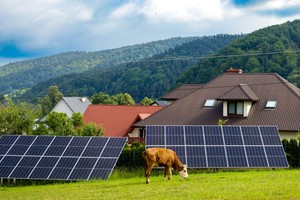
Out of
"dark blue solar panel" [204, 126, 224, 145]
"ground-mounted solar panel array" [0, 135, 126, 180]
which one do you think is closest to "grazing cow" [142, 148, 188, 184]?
"ground-mounted solar panel array" [0, 135, 126, 180]

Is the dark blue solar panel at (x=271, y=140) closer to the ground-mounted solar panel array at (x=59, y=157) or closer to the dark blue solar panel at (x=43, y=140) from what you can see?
the ground-mounted solar panel array at (x=59, y=157)

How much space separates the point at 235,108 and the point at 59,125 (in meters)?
17.1

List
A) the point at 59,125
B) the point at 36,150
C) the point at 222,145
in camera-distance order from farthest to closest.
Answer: the point at 59,125, the point at 36,150, the point at 222,145

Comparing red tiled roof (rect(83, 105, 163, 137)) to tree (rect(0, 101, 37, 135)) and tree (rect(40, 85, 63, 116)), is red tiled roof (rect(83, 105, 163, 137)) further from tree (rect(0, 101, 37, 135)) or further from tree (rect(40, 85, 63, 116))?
tree (rect(40, 85, 63, 116))

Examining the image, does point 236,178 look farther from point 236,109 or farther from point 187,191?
point 236,109

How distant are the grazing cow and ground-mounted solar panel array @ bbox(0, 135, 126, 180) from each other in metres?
3.31

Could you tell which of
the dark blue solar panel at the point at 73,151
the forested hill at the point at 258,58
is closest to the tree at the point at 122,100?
the forested hill at the point at 258,58

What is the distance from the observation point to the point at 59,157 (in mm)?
Result: 26844

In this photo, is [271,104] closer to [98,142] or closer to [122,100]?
[98,142]

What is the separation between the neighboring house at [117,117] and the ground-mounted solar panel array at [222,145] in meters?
27.7

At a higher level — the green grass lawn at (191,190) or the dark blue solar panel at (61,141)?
the dark blue solar panel at (61,141)

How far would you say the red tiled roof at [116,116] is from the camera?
59.6m

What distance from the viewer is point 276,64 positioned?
348ft

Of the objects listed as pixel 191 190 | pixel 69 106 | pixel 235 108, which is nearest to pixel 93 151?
pixel 191 190
